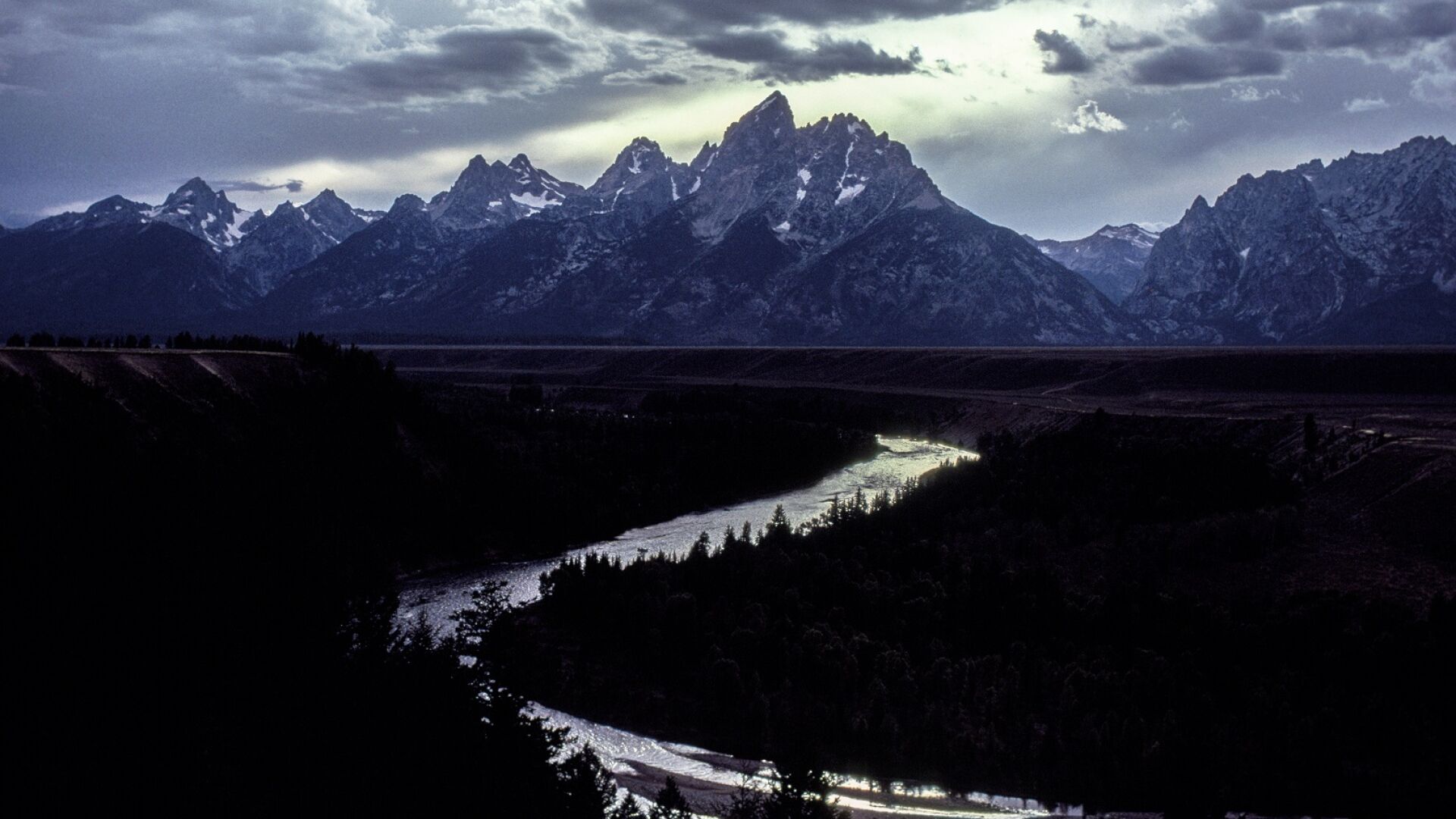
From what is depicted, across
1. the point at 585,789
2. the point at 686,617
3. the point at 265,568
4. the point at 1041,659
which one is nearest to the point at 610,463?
the point at 265,568

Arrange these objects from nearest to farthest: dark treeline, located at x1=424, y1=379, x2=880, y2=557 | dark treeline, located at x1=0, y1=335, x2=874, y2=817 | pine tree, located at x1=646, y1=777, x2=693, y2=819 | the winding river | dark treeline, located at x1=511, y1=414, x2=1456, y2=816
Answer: pine tree, located at x1=646, y1=777, x2=693, y2=819, dark treeline, located at x1=0, y1=335, x2=874, y2=817, dark treeline, located at x1=511, y1=414, x2=1456, y2=816, the winding river, dark treeline, located at x1=424, y1=379, x2=880, y2=557

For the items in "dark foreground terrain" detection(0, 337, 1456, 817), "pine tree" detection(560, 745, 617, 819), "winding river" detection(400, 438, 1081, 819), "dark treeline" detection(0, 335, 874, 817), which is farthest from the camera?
"winding river" detection(400, 438, 1081, 819)

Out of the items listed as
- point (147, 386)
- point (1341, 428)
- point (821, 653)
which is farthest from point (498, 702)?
point (1341, 428)

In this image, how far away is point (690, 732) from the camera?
64.6 metres

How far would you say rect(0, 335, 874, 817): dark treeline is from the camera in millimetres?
50062

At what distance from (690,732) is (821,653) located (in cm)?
779

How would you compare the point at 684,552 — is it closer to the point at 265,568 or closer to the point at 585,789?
the point at 265,568

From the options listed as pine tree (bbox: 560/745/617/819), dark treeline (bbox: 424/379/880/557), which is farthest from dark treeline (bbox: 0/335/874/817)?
dark treeline (bbox: 424/379/880/557)

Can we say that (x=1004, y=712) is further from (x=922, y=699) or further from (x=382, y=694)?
(x=382, y=694)

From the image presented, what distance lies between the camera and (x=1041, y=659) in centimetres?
6569

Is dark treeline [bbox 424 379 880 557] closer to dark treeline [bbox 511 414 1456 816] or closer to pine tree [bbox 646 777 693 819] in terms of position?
dark treeline [bbox 511 414 1456 816]

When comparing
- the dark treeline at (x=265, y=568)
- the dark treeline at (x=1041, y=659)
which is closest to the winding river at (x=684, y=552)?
the dark treeline at (x=1041, y=659)

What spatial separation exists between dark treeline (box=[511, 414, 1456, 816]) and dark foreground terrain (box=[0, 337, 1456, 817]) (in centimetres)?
20

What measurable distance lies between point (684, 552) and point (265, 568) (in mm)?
33765
